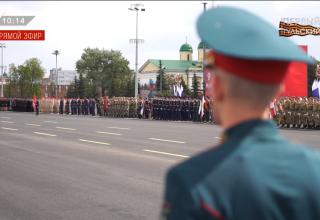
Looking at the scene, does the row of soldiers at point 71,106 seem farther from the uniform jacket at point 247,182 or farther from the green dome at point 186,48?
the green dome at point 186,48

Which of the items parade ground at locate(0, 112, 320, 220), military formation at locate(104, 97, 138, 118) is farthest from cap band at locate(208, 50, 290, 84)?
military formation at locate(104, 97, 138, 118)

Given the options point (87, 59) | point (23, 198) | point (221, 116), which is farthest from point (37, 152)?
point (87, 59)

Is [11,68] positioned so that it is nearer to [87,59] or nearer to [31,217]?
[87,59]

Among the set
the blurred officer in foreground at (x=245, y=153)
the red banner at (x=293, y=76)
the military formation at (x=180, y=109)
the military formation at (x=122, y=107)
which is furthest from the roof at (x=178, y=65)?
the blurred officer in foreground at (x=245, y=153)

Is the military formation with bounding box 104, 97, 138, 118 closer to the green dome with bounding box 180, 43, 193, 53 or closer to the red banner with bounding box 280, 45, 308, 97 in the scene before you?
the red banner with bounding box 280, 45, 308, 97

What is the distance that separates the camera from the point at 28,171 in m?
11.1

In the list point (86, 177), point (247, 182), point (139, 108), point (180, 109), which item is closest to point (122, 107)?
point (139, 108)

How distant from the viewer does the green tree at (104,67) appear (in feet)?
416

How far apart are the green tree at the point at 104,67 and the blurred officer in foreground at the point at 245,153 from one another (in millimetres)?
124059

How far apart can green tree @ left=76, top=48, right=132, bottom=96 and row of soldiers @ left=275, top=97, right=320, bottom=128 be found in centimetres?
9892

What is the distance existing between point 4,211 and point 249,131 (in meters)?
6.17

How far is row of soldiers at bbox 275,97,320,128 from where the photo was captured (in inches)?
1046

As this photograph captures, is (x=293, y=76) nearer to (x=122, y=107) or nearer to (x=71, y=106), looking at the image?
(x=122, y=107)

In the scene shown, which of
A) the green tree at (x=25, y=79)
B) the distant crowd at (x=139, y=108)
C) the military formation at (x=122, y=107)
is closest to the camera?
the distant crowd at (x=139, y=108)
